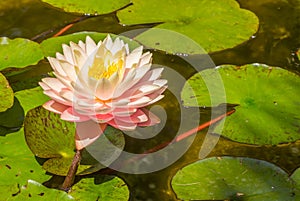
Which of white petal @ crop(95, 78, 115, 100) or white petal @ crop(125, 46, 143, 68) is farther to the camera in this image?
white petal @ crop(125, 46, 143, 68)

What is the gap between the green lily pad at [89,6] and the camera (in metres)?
2.04

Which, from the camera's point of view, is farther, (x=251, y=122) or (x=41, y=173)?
(x=251, y=122)

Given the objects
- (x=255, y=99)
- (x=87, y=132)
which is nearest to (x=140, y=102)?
(x=87, y=132)

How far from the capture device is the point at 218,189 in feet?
4.61

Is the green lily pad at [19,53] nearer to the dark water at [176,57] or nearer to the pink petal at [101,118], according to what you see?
the dark water at [176,57]

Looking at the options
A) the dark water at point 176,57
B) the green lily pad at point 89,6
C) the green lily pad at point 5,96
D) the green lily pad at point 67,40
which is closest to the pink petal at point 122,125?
the dark water at point 176,57

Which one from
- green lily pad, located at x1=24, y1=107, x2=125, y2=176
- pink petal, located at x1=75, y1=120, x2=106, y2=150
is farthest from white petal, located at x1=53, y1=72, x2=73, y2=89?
green lily pad, located at x1=24, y1=107, x2=125, y2=176

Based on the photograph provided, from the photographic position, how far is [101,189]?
4.56ft

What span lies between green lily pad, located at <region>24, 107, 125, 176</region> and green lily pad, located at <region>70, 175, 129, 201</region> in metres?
0.03

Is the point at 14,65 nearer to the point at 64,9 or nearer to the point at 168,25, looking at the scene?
the point at 64,9

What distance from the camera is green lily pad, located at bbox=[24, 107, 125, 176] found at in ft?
4.67

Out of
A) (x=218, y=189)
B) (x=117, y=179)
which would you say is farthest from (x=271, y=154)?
(x=117, y=179)

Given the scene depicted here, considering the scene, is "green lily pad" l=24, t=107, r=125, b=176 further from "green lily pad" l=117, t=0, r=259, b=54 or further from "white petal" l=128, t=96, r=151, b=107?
"green lily pad" l=117, t=0, r=259, b=54

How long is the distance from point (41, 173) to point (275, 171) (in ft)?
2.05
